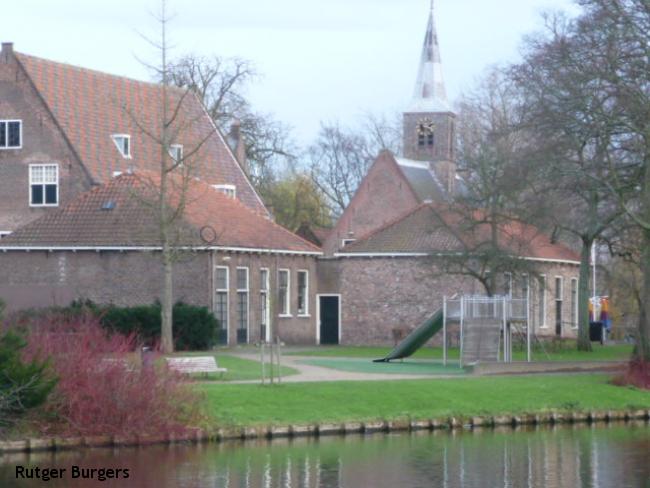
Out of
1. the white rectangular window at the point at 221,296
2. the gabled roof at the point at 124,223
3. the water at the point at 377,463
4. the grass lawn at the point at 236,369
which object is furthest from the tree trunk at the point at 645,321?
the white rectangular window at the point at 221,296

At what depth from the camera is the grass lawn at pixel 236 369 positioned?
34634 mm

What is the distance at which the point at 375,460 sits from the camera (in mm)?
26016

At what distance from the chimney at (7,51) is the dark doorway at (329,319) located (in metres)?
15.2

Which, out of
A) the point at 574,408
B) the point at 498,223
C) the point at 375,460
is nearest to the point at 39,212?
the point at 498,223

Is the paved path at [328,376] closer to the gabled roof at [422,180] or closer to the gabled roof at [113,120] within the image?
the gabled roof at [113,120]

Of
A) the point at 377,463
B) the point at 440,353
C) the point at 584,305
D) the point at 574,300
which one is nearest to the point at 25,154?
the point at 440,353

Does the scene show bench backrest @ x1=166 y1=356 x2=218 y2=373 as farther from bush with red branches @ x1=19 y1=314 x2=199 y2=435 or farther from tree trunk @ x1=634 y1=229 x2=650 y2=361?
tree trunk @ x1=634 y1=229 x2=650 y2=361

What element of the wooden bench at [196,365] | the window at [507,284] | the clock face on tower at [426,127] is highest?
the clock face on tower at [426,127]

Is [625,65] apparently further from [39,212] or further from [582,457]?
[39,212]

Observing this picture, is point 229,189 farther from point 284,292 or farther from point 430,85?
point 430,85

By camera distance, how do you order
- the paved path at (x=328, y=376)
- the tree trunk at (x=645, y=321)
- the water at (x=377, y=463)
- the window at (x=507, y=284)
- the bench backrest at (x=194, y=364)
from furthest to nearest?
the window at (x=507, y=284), the tree trunk at (x=645, y=321), the paved path at (x=328, y=376), the bench backrest at (x=194, y=364), the water at (x=377, y=463)

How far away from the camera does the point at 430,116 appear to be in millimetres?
79062

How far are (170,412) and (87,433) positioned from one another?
181cm

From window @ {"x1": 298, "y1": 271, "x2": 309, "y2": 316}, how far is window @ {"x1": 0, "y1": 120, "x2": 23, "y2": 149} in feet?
38.6
